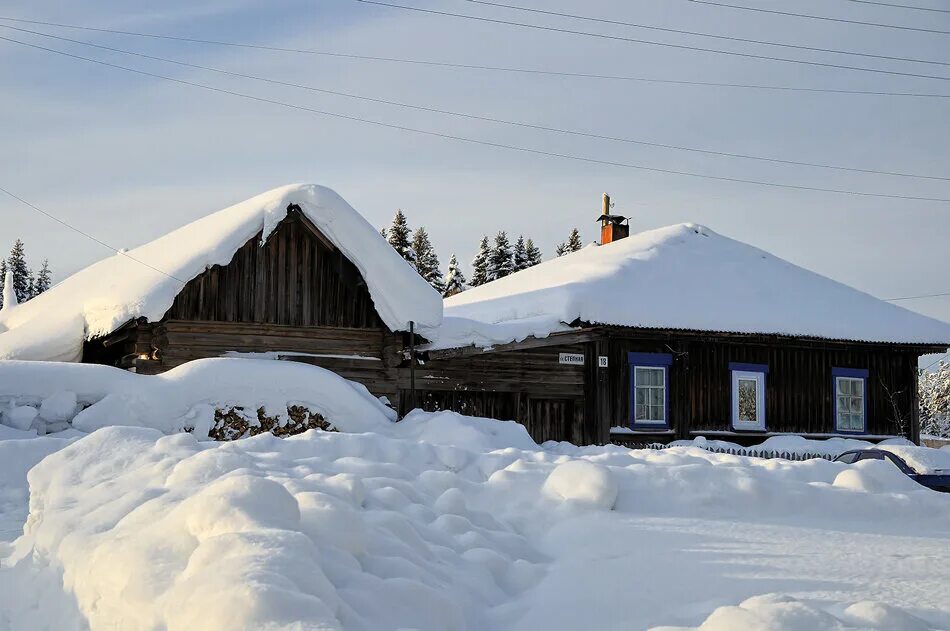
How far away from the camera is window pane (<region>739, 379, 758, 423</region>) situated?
2280 cm

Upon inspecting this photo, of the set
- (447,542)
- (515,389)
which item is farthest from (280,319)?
(447,542)

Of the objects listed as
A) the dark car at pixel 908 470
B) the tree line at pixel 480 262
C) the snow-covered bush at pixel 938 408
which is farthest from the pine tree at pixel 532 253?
the dark car at pixel 908 470

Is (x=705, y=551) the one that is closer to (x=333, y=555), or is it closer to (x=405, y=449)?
(x=333, y=555)

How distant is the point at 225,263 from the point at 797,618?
1370 centimetres

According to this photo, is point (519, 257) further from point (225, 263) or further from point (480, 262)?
point (225, 263)

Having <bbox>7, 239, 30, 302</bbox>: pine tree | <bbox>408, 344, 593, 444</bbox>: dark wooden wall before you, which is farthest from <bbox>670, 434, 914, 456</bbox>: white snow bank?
<bbox>7, 239, 30, 302</bbox>: pine tree

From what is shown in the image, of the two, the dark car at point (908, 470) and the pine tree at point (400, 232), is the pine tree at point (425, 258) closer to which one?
the pine tree at point (400, 232)

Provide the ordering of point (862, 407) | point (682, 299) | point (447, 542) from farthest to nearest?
point (862, 407), point (682, 299), point (447, 542)

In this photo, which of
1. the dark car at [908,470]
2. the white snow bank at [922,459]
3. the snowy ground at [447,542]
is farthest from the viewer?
the white snow bank at [922,459]

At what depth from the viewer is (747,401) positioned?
22.9 meters

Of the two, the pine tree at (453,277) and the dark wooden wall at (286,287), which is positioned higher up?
the pine tree at (453,277)

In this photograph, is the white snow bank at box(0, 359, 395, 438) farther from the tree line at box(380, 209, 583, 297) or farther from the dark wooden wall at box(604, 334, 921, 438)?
A: the tree line at box(380, 209, 583, 297)

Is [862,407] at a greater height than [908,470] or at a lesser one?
greater

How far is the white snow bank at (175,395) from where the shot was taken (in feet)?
42.3
